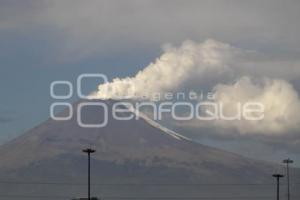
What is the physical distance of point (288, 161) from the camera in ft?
604

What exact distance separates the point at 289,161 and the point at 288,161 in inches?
56.5

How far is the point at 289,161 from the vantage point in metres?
185
